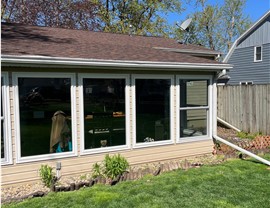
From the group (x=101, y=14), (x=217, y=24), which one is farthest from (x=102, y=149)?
(x=217, y=24)

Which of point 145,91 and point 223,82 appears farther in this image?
point 223,82

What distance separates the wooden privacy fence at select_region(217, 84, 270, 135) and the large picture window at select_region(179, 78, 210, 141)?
3314mm

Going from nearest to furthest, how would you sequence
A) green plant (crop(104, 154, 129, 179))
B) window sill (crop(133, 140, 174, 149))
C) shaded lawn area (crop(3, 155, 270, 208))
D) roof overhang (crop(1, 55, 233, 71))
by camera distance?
1. shaded lawn area (crop(3, 155, 270, 208))
2. roof overhang (crop(1, 55, 233, 71))
3. green plant (crop(104, 154, 129, 179))
4. window sill (crop(133, 140, 174, 149))

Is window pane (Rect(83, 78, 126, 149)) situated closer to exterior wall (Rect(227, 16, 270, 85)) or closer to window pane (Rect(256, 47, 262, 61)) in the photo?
exterior wall (Rect(227, 16, 270, 85))

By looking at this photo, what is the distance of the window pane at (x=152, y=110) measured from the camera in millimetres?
7141

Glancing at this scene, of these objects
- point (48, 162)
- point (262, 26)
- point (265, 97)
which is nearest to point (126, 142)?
point (48, 162)

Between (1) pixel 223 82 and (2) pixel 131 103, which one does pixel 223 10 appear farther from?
(2) pixel 131 103

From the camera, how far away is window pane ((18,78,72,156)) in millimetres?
5816

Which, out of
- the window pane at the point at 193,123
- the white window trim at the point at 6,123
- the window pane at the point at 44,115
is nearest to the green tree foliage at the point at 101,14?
the window pane at the point at 193,123

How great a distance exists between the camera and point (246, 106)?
36.3 feet

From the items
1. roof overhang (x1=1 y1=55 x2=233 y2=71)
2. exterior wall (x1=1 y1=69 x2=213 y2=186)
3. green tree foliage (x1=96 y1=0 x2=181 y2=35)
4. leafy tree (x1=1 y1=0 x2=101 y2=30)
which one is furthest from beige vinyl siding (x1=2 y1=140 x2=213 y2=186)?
leafy tree (x1=1 y1=0 x2=101 y2=30)

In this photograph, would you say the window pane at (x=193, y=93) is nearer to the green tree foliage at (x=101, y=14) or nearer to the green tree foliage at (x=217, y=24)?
the green tree foliage at (x=101, y=14)

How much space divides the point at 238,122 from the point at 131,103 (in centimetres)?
617

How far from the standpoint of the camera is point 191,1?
2761 centimetres
